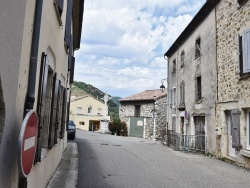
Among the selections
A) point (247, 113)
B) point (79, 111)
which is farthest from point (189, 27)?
point (79, 111)

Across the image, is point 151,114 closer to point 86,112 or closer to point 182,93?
point 182,93

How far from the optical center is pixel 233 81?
1032cm

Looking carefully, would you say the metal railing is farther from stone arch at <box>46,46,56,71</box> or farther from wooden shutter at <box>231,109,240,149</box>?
stone arch at <box>46,46,56,71</box>

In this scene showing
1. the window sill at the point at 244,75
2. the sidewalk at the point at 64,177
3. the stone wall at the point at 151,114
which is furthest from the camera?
the stone wall at the point at 151,114

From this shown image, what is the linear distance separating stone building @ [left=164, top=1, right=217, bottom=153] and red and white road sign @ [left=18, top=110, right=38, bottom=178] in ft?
34.8

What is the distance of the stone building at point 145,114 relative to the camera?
28.7 metres

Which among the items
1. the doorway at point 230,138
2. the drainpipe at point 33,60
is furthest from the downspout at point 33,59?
the doorway at point 230,138

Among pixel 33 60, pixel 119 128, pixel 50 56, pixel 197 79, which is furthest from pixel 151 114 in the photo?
pixel 33 60

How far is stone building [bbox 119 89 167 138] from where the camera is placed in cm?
2869

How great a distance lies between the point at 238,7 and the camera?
10109mm

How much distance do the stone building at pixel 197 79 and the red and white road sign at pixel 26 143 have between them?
34.8ft

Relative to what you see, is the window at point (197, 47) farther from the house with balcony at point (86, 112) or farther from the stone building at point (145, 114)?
the house with balcony at point (86, 112)

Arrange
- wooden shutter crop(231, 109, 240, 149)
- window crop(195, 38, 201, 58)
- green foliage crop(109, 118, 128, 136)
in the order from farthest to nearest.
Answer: green foliage crop(109, 118, 128, 136), window crop(195, 38, 201, 58), wooden shutter crop(231, 109, 240, 149)

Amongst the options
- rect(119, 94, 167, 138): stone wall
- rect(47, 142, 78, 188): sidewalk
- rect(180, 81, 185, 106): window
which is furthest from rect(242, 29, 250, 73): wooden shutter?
rect(119, 94, 167, 138): stone wall
